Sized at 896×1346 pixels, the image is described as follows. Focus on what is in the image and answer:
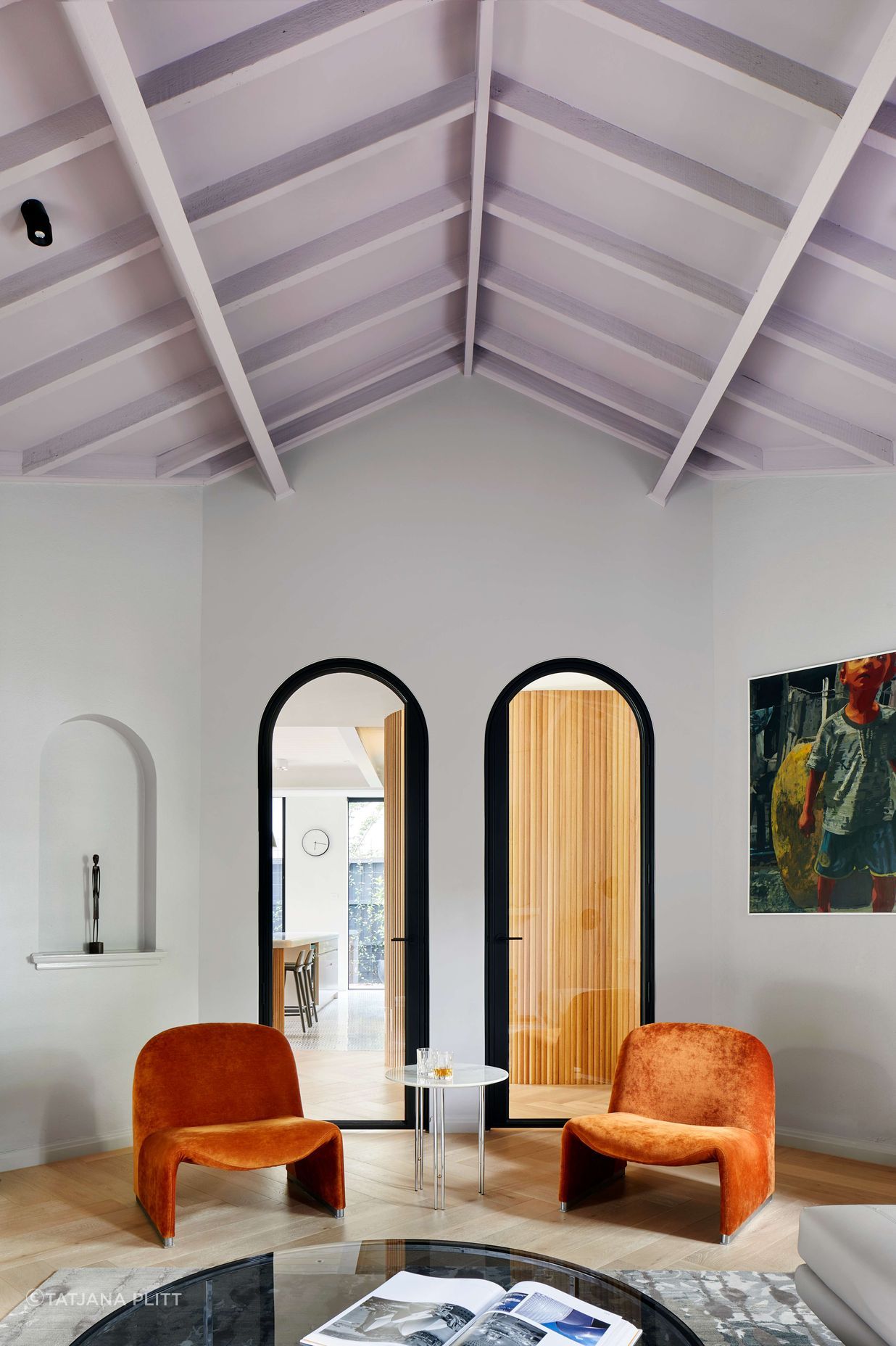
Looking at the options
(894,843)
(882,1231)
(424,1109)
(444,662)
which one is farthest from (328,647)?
(882,1231)

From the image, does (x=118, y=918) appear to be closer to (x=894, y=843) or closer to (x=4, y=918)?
(x=4, y=918)

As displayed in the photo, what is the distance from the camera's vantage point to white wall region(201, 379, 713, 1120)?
5.55 metres

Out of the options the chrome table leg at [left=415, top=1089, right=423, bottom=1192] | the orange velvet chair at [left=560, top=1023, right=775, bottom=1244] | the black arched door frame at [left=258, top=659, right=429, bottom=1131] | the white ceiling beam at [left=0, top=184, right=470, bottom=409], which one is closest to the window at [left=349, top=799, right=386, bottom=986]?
the black arched door frame at [left=258, top=659, right=429, bottom=1131]

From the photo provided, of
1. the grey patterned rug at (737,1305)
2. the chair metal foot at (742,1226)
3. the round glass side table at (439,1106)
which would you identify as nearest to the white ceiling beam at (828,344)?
the round glass side table at (439,1106)

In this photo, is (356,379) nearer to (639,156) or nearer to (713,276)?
(713,276)

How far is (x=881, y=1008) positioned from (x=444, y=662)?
272 centimetres

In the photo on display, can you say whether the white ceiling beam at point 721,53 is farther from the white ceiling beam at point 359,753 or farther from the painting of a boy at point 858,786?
the white ceiling beam at point 359,753

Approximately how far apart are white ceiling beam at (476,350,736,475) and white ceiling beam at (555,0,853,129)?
2.61 m

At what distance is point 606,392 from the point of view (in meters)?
5.50

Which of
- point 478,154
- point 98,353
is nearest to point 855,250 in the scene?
point 478,154

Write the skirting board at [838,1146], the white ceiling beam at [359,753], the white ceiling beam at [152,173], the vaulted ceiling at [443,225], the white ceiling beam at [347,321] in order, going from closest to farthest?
the white ceiling beam at [152,173] < the vaulted ceiling at [443,225] < the skirting board at [838,1146] < the white ceiling beam at [347,321] < the white ceiling beam at [359,753]

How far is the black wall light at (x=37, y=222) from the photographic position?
3574 mm

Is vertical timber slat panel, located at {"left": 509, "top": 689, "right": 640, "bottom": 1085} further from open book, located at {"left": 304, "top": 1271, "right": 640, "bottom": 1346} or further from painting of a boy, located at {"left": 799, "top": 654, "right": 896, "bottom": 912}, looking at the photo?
open book, located at {"left": 304, "top": 1271, "right": 640, "bottom": 1346}

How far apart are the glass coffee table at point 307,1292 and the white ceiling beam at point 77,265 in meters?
3.37
